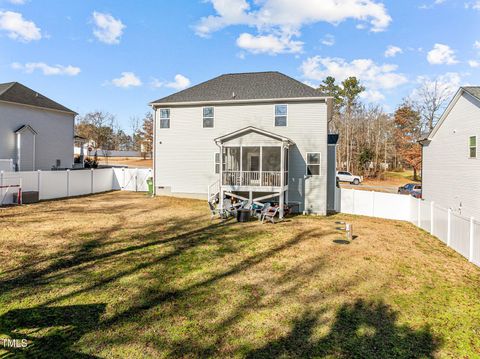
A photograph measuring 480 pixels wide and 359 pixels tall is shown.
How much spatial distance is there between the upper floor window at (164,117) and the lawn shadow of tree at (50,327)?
15558 millimetres

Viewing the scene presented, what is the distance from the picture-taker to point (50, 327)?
465 centimetres

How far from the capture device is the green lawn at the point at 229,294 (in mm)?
4406

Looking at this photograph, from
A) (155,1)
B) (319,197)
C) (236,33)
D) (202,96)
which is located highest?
(236,33)

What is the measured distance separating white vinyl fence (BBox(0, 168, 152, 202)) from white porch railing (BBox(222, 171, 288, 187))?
10.7m

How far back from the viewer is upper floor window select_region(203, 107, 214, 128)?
18672mm

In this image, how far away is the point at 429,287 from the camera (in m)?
6.87

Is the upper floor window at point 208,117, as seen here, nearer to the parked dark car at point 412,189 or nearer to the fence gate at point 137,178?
the fence gate at point 137,178

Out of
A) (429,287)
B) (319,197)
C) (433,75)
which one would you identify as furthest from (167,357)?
(433,75)

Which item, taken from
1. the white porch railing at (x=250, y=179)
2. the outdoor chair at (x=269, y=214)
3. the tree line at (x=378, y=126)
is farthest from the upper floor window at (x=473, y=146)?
the tree line at (x=378, y=126)

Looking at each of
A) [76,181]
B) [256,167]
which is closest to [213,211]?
[256,167]

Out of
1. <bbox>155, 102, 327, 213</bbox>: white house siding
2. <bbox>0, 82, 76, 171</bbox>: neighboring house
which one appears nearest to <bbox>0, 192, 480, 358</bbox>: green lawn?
<bbox>155, 102, 327, 213</bbox>: white house siding

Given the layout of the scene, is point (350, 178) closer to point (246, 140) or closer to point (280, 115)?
point (280, 115)

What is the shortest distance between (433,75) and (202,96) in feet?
118

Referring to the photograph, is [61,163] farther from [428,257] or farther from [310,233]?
[428,257]
